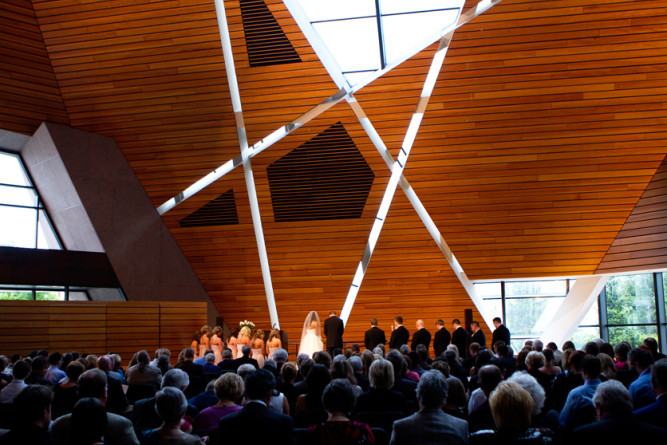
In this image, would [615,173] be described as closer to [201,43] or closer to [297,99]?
[297,99]

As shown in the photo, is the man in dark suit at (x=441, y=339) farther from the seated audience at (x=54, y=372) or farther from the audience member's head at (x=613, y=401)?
the audience member's head at (x=613, y=401)

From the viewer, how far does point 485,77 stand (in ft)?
38.3

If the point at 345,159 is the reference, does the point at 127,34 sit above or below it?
above

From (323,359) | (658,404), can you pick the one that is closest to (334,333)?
(323,359)

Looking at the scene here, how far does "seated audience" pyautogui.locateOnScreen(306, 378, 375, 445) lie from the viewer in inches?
132

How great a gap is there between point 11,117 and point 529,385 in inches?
517

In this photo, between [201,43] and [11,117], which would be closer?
[201,43]

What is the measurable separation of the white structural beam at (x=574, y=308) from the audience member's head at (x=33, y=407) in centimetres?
1324

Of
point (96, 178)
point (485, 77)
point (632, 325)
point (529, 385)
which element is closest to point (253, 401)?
point (529, 385)

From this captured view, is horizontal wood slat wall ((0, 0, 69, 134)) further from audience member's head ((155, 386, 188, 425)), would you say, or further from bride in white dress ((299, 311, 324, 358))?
audience member's head ((155, 386, 188, 425))

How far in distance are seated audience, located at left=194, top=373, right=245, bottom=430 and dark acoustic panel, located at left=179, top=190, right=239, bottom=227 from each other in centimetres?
1026

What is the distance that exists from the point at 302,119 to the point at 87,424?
35.2 ft

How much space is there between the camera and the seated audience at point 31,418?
291 centimetres

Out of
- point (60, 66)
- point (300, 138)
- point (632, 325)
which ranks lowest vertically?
point (632, 325)
